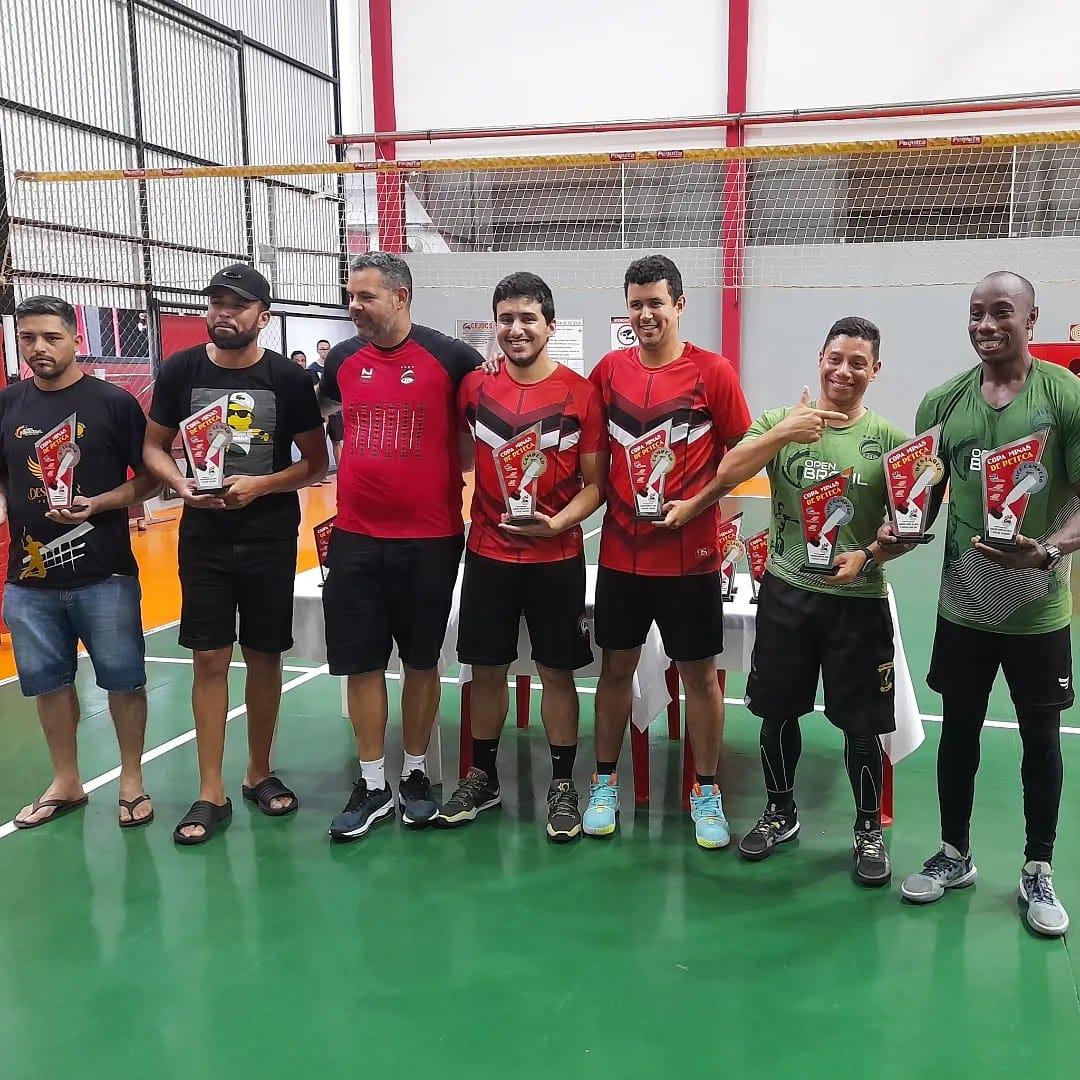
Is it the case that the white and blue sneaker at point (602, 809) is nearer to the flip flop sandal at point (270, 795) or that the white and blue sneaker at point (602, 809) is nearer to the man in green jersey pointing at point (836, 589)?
the man in green jersey pointing at point (836, 589)

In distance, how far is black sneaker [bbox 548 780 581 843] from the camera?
3357 millimetres

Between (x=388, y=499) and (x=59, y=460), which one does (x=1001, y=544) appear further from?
(x=59, y=460)

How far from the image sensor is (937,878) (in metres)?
2.96

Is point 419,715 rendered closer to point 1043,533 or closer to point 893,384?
point 1043,533

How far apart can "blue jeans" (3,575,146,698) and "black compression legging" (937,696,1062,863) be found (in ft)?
8.74

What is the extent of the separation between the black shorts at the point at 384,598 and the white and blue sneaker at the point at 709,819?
1.02 metres

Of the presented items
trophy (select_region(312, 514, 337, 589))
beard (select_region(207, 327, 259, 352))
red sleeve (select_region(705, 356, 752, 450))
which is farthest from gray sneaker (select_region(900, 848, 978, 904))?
beard (select_region(207, 327, 259, 352))

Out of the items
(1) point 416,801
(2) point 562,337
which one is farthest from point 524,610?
(2) point 562,337

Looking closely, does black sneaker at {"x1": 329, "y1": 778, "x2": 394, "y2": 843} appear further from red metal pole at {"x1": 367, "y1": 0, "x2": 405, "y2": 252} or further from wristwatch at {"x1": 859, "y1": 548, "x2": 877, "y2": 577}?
red metal pole at {"x1": 367, "y1": 0, "x2": 405, "y2": 252}

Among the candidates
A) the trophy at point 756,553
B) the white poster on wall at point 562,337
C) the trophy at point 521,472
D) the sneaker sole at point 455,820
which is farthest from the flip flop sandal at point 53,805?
the white poster on wall at point 562,337

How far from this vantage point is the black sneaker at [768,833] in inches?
127

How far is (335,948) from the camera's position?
2.74 m

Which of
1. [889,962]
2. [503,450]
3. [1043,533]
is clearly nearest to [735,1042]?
[889,962]

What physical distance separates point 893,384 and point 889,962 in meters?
11.7
